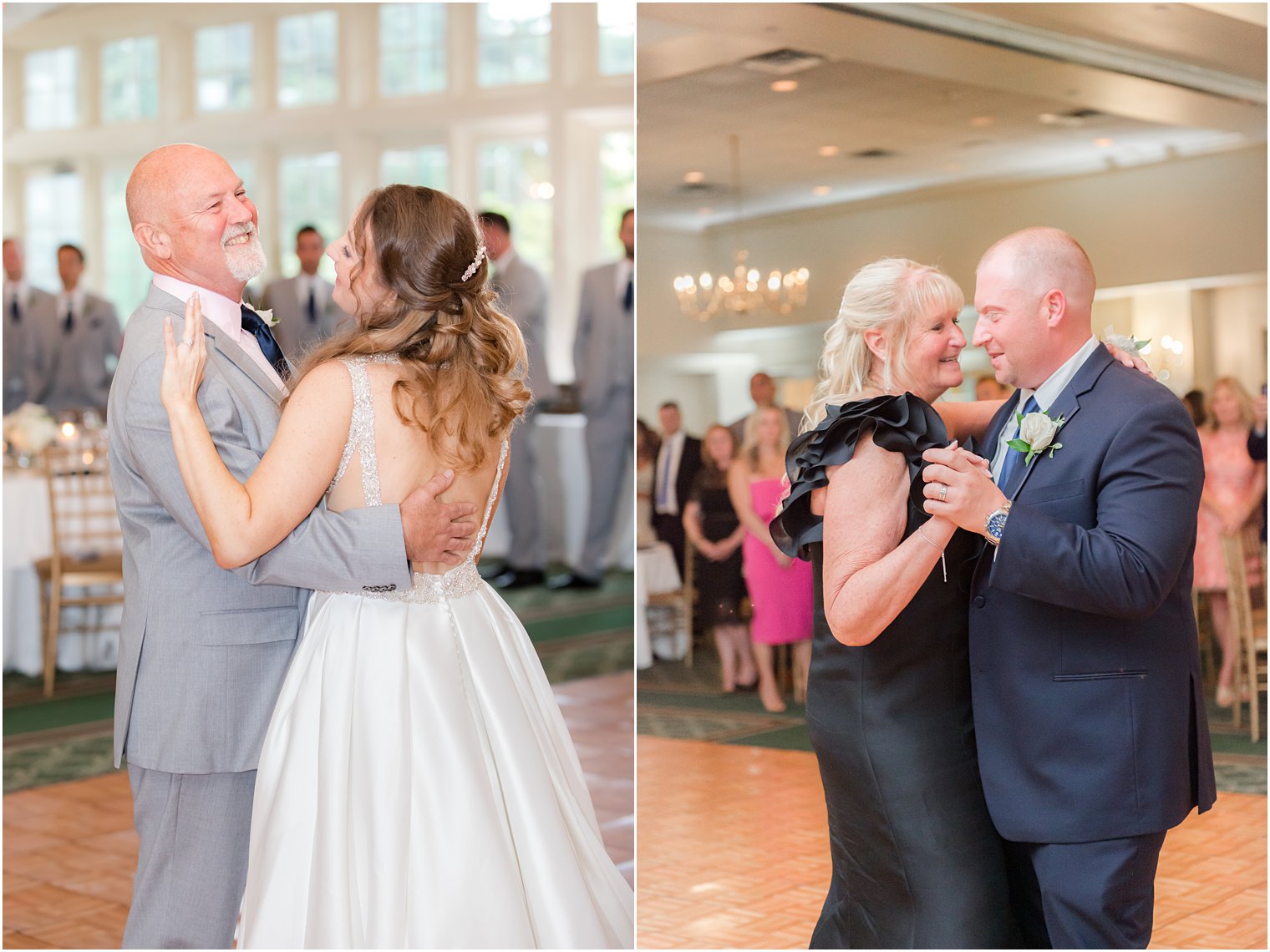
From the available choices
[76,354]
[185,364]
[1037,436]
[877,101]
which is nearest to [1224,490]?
[877,101]

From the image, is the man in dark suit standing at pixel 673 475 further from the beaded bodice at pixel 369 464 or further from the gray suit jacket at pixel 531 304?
the gray suit jacket at pixel 531 304

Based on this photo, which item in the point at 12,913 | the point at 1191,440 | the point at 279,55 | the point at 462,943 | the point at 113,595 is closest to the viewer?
the point at 1191,440

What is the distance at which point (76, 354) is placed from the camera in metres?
9.16

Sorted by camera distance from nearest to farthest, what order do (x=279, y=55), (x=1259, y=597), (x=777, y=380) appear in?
(x=777, y=380) < (x=1259, y=597) < (x=279, y=55)

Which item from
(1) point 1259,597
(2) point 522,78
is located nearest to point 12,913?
(1) point 1259,597

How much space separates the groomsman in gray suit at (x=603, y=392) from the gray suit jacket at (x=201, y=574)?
251 inches

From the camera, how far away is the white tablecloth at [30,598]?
6.09 metres

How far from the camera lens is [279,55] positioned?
36.4 feet

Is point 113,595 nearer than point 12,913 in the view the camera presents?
No

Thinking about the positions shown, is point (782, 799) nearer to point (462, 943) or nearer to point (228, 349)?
point (462, 943)

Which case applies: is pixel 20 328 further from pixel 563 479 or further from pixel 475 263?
pixel 475 263

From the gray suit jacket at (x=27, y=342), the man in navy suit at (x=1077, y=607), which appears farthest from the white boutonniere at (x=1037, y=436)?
the gray suit jacket at (x=27, y=342)

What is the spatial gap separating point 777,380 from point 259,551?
1.39 m

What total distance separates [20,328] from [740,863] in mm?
7730
